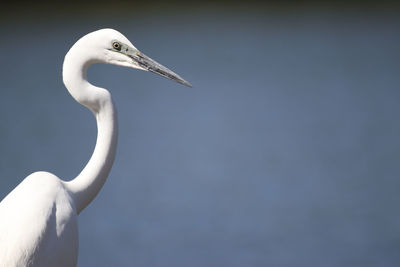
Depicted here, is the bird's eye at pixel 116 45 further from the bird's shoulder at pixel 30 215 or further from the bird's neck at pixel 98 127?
the bird's shoulder at pixel 30 215

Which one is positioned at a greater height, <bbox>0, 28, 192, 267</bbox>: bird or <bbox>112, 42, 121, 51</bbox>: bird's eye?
<bbox>112, 42, 121, 51</bbox>: bird's eye

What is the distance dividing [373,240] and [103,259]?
133cm

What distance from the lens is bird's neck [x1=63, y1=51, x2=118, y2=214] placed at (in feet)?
4.95

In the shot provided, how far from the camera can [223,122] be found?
3467mm

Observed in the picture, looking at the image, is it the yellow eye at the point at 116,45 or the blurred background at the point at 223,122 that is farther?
the blurred background at the point at 223,122

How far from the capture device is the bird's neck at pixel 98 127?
4.95 ft

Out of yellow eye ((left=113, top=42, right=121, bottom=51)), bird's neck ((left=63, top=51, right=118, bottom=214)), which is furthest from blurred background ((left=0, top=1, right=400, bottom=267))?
yellow eye ((left=113, top=42, right=121, bottom=51))

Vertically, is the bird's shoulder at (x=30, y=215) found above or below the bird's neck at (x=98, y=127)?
below

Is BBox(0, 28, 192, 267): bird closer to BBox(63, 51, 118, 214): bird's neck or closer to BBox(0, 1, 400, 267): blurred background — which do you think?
BBox(63, 51, 118, 214): bird's neck

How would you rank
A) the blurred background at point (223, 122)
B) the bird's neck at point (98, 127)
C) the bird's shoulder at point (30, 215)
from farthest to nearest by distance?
the blurred background at point (223, 122)
the bird's neck at point (98, 127)
the bird's shoulder at point (30, 215)

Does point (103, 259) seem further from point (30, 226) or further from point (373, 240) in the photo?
point (30, 226)

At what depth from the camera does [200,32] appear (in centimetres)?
351

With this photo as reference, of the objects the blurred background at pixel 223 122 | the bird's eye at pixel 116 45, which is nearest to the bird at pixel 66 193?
the bird's eye at pixel 116 45

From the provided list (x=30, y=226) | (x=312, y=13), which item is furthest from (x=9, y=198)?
(x=312, y=13)
